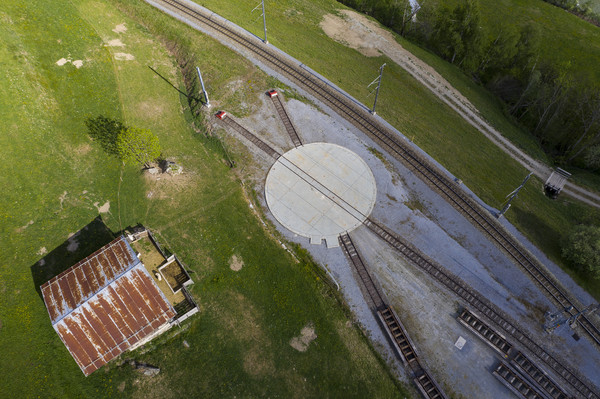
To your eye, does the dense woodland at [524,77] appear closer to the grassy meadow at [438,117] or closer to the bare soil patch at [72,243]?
the grassy meadow at [438,117]

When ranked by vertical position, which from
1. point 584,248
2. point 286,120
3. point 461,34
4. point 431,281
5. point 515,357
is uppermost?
point 461,34

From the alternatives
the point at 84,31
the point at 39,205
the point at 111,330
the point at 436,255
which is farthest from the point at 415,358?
the point at 84,31

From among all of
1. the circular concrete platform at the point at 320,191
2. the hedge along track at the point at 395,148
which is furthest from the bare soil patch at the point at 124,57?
the circular concrete platform at the point at 320,191

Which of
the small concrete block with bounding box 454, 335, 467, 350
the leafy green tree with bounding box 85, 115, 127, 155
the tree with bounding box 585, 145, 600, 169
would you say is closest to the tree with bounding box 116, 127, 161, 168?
the leafy green tree with bounding box 85, 115, 127, 155

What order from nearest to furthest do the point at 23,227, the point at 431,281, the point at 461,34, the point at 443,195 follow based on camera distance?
the point at 23,227, the point at 431,281, the point at 443,195, the point at 461,34

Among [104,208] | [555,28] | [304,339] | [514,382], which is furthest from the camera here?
[555,28]

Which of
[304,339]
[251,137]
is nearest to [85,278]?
[304,339]

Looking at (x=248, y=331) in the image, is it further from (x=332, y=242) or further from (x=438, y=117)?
(x=438, y=117)
